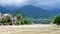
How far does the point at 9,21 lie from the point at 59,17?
15893 mm

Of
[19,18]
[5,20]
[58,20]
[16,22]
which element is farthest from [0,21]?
[58,20]

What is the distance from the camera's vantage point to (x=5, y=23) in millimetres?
66625

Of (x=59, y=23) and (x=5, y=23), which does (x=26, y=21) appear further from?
(x=59, y=23)

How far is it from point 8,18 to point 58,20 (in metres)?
16.5

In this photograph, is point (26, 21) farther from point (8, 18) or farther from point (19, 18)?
point (8, 18)

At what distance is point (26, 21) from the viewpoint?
260 ft

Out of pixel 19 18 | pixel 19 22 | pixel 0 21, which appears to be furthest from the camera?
pixel 19 18

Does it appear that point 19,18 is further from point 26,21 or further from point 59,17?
point 59,17

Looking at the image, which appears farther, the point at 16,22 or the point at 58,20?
the point at 16,22

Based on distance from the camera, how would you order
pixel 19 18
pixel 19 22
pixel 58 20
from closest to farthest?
pixel 58 20, pixel 19 22, pixel 19 18

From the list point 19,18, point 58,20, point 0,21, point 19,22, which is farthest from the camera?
point 19,18

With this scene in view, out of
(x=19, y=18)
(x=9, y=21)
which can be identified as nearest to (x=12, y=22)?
(x=9, y=21)

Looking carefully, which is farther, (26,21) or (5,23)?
(26,21)

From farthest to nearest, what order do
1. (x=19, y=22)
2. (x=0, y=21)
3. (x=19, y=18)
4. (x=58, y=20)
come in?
(x=19, y=18), (x=19, y=22), (x=0, y=21), (x=58, y=20)
